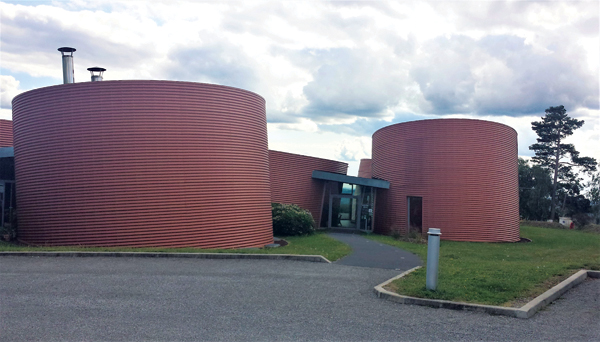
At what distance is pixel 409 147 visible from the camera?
24.0 m

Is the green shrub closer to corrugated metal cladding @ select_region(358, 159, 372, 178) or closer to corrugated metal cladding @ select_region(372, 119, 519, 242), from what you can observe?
corrugated metal cladding @ select_region(372, 119, 519, 242)

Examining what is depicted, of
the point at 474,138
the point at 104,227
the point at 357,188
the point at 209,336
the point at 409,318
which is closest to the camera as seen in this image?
the point at 209,336

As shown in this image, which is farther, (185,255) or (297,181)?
(297,181)

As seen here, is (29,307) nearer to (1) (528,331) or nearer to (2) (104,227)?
(1) (528,331)

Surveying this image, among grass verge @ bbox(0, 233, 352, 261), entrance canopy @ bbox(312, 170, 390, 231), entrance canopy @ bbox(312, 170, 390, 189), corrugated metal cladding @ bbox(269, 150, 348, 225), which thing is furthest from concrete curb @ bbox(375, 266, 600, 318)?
entrance canopy @ bbox(312, 170, 390, 231)

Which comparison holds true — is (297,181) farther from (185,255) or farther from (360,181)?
(185,255)

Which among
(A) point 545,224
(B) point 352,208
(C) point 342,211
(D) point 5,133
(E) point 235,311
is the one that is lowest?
(A) point 545,224

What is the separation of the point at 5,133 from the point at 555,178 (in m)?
43.6

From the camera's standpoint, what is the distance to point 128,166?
14664 mm

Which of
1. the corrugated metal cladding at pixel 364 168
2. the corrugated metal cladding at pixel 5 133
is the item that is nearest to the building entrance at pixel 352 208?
the corrugated metal cladding at pixel 364 168

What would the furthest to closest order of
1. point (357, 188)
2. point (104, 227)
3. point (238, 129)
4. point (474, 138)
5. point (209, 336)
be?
point (357, 188) < point (474, 138) < point (238, 129) < point (104, 227) < point (209, 336)

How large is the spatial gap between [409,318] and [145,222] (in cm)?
994

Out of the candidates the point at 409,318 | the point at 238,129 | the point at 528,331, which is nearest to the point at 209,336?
the point at 409,318

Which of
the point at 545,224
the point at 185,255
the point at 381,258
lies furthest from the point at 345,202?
the point at 545,224
